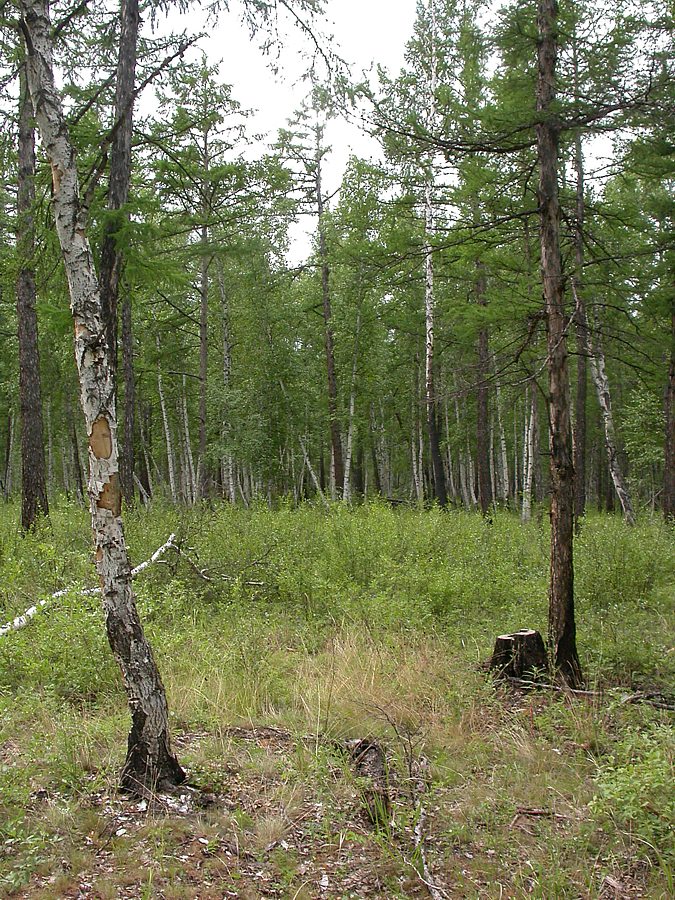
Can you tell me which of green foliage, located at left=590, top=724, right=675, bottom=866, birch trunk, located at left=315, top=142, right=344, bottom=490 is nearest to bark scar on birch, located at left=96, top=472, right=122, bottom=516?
green foliage, located at left=590, top=724, right=675, bottom=866

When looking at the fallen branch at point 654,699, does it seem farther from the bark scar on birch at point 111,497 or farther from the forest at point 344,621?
the bark scar on birch at point 111,497

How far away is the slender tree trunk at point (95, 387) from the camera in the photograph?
12.4 ft

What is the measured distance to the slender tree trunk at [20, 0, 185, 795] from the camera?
12.4ft

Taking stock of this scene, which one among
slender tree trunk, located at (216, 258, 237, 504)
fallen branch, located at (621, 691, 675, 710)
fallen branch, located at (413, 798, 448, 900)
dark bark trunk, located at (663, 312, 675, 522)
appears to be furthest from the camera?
slender tree trunk, located at (216, 258, 237, 504)

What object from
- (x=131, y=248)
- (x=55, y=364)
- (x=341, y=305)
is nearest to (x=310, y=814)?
(x=131, y=248)

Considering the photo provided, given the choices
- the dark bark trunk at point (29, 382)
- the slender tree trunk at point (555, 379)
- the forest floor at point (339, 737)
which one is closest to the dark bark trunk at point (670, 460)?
the forest floor at point (339, 737)

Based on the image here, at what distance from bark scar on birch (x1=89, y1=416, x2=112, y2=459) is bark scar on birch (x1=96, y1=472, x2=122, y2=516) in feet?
0.46

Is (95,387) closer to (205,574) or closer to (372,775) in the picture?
(372,775)

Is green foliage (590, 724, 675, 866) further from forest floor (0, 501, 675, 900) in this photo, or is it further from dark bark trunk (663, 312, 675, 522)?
dark bark trunk (663, 312, 675, 522)

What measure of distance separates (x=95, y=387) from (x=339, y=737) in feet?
10.7

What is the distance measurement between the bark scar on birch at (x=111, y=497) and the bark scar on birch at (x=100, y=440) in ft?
0.46

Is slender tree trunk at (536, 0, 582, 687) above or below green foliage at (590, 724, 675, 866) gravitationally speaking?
above

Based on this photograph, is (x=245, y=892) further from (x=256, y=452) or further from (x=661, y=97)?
(x=256, y=452)

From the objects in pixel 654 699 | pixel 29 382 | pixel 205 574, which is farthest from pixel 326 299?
pixel 654 699
